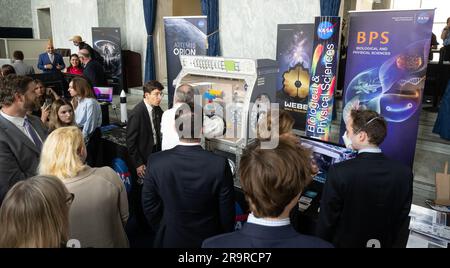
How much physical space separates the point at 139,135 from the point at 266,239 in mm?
2356

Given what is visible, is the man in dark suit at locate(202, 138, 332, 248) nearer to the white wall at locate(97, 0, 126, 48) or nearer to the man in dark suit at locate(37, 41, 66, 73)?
the man in dark suit at locate(37, 41, 66, 73)

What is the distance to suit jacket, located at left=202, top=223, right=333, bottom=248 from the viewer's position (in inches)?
40.9

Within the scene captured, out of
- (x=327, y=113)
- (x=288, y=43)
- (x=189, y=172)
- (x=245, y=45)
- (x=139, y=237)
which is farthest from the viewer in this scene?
(x=245, y=45)

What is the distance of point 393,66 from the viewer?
3.87m

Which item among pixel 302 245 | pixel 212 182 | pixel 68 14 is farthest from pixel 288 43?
pixel 68 14

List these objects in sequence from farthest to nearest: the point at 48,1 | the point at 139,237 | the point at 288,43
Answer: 1. the point at 48,1
2. the point at 288,43
3. the point at 139,237

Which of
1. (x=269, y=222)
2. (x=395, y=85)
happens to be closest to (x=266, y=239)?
(x=269, y=222)

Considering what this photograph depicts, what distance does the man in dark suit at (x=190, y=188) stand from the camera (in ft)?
5.74

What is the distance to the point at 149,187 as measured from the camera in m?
1.89

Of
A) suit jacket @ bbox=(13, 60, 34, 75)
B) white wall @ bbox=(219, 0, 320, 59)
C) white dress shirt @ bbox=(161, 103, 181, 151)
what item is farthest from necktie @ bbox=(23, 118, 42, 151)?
white wall @ bbox=(219, 0, 320, 59)

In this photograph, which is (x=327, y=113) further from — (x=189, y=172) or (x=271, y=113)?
(x=189, y=172)

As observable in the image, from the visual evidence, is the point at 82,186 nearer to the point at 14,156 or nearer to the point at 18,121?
the point at 14,156

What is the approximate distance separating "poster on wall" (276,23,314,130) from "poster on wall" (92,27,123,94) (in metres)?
4.27

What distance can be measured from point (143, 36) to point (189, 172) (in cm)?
752
